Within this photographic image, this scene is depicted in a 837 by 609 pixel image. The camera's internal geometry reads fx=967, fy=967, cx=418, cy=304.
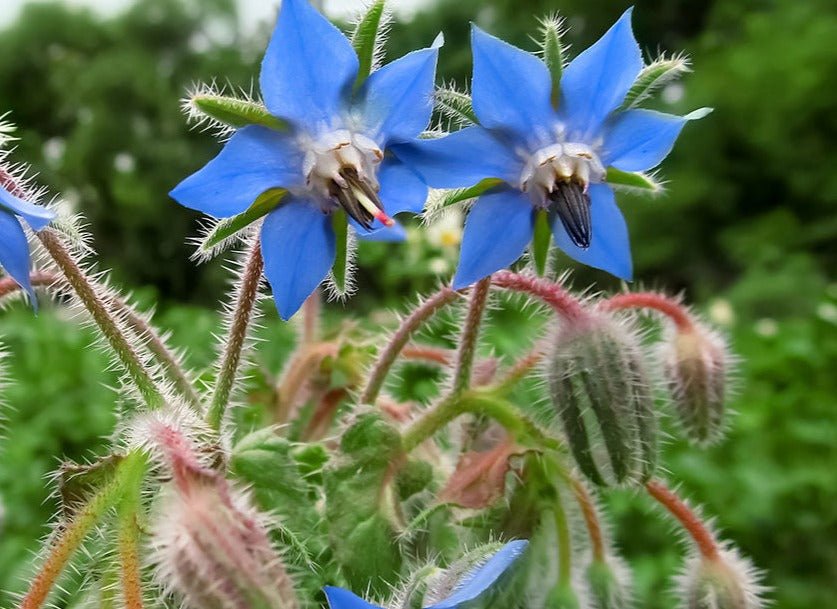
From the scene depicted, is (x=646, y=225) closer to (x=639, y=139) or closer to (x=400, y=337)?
(x=400, y=337)

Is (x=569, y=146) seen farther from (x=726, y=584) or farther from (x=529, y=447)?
(x=726, y=584)

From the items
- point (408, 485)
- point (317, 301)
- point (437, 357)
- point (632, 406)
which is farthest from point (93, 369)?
point (632, 406)

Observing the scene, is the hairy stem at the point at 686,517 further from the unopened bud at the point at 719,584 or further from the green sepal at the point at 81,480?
the green sepal at the point at 81,480

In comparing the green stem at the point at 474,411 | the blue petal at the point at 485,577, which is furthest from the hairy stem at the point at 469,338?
the blue petal at the point at 485,577

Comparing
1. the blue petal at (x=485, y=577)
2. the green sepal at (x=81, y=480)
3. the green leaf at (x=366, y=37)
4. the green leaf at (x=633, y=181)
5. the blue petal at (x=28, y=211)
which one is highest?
the green leaf at (x=366, y=37)

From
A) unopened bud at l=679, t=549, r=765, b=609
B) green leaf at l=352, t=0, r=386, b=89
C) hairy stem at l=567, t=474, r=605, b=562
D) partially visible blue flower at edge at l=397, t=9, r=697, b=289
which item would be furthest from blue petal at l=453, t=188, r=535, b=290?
unopened bud at l=679, t=549, r=765, b=609

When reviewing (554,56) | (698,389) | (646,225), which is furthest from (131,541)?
(646,225)

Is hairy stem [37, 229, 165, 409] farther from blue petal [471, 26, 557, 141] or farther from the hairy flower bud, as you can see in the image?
blue petal [471, 26, 557, 141]
